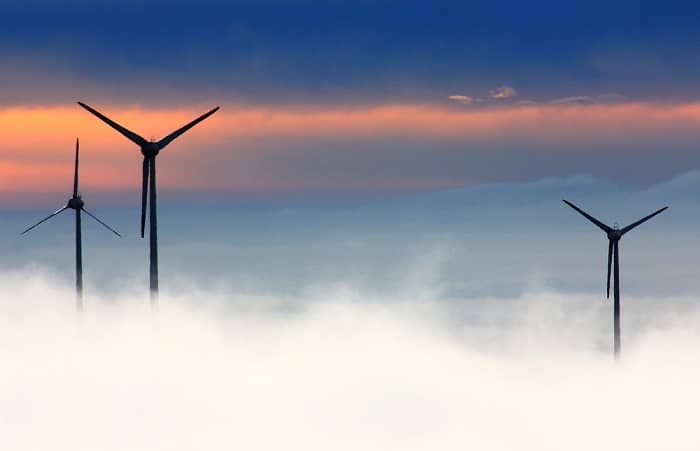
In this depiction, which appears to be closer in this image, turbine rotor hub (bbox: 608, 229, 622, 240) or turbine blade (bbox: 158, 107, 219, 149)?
turbine blade (bbox: 158, 107, 219, 149)

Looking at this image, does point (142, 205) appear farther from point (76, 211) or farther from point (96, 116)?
point (76, 211)

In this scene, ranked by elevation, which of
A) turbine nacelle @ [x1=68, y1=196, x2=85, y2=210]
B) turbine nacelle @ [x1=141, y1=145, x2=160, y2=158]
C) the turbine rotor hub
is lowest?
the turbine rotor hub

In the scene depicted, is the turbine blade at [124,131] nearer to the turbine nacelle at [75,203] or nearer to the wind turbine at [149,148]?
the wind turbine at [149,148]

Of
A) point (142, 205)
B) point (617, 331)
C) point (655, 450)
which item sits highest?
point (142, 205)

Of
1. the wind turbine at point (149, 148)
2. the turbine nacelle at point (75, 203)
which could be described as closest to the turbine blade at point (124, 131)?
the wind turbine at point (149, 148)

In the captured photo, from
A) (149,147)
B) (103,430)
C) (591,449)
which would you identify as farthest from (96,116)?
(591,449)

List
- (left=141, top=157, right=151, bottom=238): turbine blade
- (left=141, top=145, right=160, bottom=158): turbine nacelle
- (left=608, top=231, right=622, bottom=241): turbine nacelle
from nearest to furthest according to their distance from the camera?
1. (left=141, top=157, right=151, bottom=238): turbine blade
2. (left=141, top=145, right=160, bottom=158): turbine nacelle
3. (left=608, top=231, right=622, bottom=241): turbine nacelle

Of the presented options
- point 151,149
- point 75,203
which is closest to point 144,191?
point 151,149

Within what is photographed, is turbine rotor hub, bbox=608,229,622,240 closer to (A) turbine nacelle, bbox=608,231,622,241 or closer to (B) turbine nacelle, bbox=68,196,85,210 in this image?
(A) turbine nacelle, bbox=608,231,622,241

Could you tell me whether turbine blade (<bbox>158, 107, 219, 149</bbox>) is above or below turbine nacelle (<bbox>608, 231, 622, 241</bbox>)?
above

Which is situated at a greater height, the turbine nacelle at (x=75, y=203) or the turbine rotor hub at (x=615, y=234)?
the turbine nacelle at (x=75, y=203)

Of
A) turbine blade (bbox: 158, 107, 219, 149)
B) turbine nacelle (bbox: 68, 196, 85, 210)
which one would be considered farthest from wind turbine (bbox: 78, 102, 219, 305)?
turbine nacelle (bbox: 68, 196, 85, 210)
